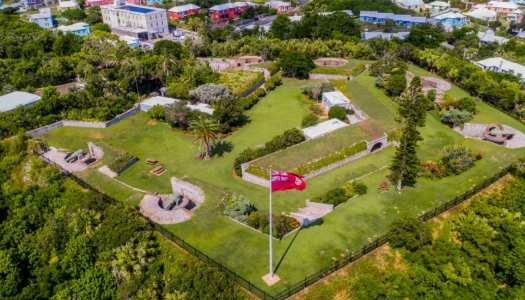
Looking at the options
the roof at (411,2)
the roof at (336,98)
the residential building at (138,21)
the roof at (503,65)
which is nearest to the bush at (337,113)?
the roof at (336,98)

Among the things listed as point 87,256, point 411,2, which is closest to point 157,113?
point 87,256

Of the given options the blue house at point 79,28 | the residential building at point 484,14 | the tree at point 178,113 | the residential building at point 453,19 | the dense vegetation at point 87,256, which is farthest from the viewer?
the residential building at point 484,14

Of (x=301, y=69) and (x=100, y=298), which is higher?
(x=301, y=69)

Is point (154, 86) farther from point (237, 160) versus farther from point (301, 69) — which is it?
point (237, 160)

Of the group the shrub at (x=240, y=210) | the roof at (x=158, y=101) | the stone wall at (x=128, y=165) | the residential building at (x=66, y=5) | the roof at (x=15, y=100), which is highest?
the residential building at (x=66, y=5)

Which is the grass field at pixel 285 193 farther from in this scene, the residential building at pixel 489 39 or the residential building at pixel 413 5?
the residential building at pixel 413 5

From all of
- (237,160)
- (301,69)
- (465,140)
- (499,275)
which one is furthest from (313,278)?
(301,69)
